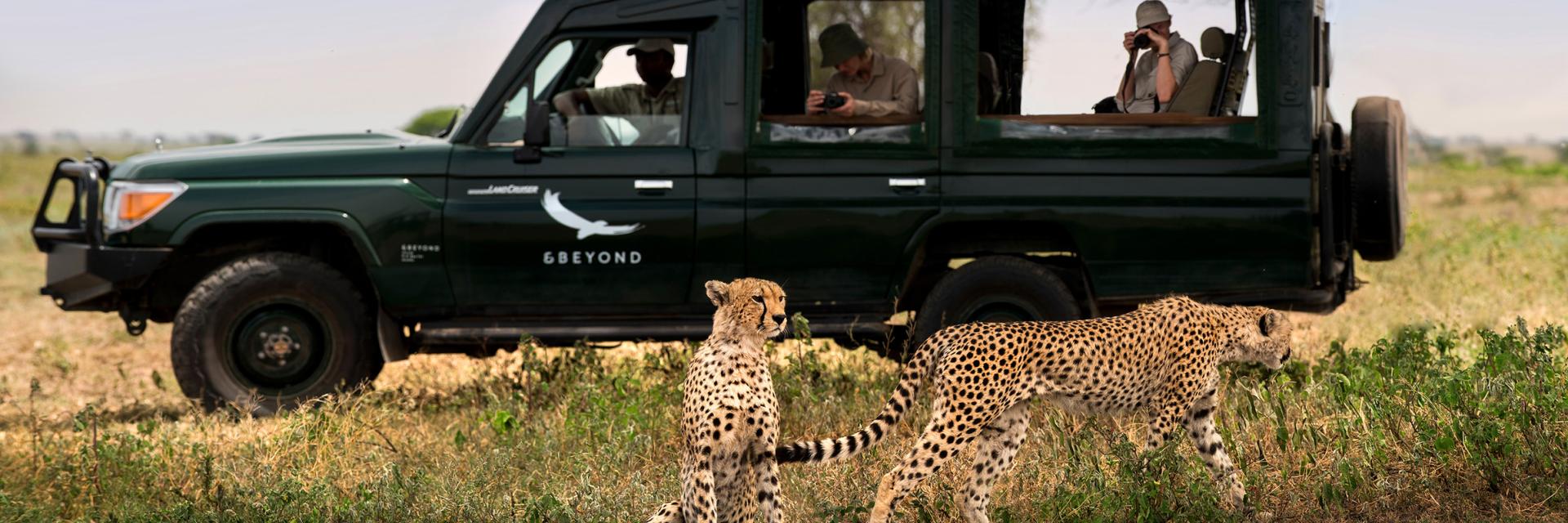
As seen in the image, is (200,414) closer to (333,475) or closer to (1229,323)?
(333,475)

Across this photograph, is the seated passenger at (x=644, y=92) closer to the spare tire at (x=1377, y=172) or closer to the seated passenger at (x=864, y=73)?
the seated passenger at (x=864, y=73)

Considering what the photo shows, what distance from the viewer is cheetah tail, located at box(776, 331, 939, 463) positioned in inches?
171

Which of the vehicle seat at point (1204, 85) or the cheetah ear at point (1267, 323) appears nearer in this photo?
the cheetah ear at point (1267, 323)

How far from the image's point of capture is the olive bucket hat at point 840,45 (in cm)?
743

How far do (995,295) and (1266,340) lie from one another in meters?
1.90

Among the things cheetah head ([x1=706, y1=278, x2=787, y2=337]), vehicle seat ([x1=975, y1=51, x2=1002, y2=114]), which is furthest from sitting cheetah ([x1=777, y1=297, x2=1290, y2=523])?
vehicle seat ([x1=975, y1=51, x2=1002, y2=114])

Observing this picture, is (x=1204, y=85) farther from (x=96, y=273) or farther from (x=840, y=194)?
(x=96, y=273)

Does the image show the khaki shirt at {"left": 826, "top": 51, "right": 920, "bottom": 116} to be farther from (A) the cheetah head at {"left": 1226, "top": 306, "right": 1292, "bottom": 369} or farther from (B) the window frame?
(A) the cheetah head at {"left": 1226, "top": 306, "right": 1292, "bottom": 369}

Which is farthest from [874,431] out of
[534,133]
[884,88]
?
[884,88]

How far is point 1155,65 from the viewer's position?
6.93 meters

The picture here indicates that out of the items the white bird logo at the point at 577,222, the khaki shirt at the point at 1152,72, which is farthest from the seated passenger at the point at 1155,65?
the white bird logo at the point at 577,222

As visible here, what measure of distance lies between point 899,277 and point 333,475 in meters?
2.42

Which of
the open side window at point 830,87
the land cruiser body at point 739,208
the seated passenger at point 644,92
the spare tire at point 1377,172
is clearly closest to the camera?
the spare tire at point 1377,172

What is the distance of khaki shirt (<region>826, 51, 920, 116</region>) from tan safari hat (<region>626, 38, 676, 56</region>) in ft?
2.66
